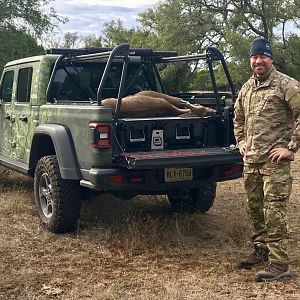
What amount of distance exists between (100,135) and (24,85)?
232 cm

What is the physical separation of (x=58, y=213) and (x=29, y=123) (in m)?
1.39

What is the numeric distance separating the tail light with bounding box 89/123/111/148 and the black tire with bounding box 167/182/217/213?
6.05ft

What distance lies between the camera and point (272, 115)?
4.51 m

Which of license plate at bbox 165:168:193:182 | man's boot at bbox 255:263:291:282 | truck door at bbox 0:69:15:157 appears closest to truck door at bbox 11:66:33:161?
truck door at bbox 0:69:15:157

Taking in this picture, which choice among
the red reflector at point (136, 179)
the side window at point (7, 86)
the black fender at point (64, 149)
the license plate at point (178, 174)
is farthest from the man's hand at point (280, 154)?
the side window at point (7, 86)

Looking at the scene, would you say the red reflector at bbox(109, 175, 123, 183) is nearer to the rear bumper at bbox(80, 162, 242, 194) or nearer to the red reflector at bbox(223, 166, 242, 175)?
the rear bumper at bbox(80, 162, 242, 194)

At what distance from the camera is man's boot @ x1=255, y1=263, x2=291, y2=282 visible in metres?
4.38

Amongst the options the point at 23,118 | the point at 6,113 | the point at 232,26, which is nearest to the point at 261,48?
the point at 23,118

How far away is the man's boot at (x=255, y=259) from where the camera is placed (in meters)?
4.74

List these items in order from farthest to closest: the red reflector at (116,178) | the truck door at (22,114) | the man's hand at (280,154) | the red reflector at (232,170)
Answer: the truck door at (22,114)
the red reflector at (232,170)
the red reflector at (116,178)
the man's hand at (280,154)

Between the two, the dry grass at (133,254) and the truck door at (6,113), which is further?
the truck door at (6,113)

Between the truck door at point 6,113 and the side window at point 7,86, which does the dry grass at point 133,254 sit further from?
the side window at point 7,86

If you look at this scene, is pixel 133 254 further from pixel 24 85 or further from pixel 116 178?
pixel 24 85

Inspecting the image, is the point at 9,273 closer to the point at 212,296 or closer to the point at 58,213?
the point at 58,213
